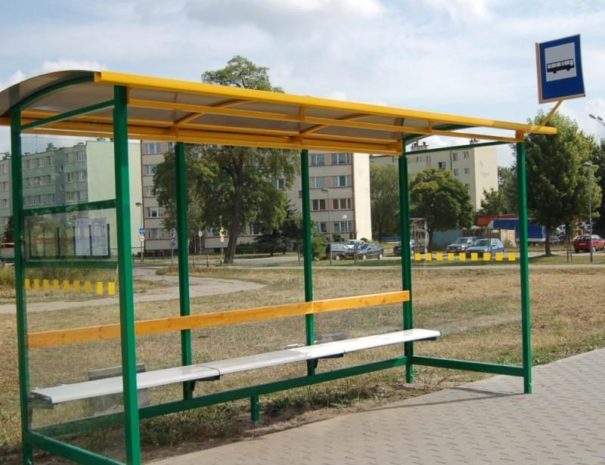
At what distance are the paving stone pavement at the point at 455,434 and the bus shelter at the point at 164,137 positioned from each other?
0.43m

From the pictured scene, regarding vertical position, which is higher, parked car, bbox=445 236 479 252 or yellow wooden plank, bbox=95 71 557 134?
yellow wooden plank, bbox=95 71 557 134

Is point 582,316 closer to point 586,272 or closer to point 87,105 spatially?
point 87,105

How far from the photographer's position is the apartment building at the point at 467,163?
8.50 meters

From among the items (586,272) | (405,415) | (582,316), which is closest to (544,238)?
(586,272)

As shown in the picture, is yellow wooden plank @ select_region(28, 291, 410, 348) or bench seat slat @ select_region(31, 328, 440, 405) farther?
yellow wooden plank @ select_region(28, 291, 410, 348)

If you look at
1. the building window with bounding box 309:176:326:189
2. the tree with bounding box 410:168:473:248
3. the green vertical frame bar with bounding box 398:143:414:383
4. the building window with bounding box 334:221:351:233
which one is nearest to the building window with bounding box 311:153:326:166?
the building window with bounding box 309:176:326:189

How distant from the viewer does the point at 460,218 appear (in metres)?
9.14

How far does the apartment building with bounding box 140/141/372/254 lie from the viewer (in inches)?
385

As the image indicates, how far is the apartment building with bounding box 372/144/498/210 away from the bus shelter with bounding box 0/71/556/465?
19 cm

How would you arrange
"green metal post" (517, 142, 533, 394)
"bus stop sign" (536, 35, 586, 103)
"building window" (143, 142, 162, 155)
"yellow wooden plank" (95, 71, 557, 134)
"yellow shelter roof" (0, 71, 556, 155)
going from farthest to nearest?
"building window" (143, 142, 162, 155)
"green metal post" (517, 142, 533, 394)
"bus stop sign" (536, 35, 586, 103)
"yellow shelter roof" (0, 71, 556, 155)
"yellow wooden plank" (95, 71, 557, 134)

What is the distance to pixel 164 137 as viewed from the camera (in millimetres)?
6602

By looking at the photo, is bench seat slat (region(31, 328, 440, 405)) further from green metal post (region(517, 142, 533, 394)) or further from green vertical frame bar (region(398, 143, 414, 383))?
green metal post (region(517, 142, 533, 394))

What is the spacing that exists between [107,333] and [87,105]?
165 centimetres

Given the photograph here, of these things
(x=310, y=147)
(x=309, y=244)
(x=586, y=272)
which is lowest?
(x=586, y=272)
